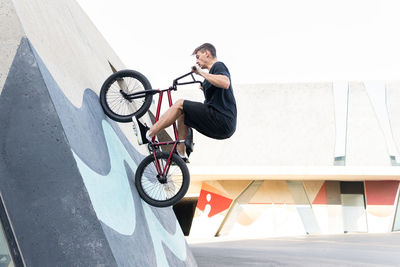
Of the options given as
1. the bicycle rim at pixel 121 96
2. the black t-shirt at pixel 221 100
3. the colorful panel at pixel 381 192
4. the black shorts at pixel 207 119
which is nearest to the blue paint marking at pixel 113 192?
the bicycle rim at pixel 121 96

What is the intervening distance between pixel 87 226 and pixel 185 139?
2315 millimetres

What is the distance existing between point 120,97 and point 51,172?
2.40m

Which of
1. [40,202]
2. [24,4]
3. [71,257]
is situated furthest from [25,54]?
[71,257]

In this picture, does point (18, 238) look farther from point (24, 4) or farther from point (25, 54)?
point (24, 4)

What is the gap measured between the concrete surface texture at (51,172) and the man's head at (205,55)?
150cm

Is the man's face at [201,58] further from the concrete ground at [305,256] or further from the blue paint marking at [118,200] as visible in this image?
the concrete ground at [305,256]

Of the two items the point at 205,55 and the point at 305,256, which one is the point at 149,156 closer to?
the point at 205,55

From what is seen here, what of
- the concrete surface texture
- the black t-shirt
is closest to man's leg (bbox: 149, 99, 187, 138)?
the black t-shirt

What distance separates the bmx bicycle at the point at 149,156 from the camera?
4727 millimetres

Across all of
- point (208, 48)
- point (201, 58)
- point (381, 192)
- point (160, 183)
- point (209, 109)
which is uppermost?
point (381, 192)

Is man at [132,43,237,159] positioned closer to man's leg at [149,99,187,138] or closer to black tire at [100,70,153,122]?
man's leg at [149,99,187,138]

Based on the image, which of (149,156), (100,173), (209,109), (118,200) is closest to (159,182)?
(149,156)

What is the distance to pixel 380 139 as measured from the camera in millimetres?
30000

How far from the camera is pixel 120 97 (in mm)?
5340
